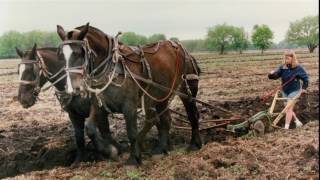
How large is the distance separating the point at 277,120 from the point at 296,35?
2483 inches

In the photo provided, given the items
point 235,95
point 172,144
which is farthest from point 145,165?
point 235,95

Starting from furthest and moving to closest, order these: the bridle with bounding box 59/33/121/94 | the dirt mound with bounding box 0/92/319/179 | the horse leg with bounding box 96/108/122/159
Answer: the horse leg with bounding box 96/108/122/159 < the dirt mound with bounding box 0/92/319/179 < the bridle with bounding box 59/33/121/94

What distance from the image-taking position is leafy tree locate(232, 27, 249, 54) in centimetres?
6862

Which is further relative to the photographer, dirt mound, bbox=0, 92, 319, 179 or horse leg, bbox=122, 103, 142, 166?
dirt mound, bbox=0, 92, 319, 179

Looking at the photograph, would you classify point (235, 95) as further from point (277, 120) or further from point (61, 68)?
point (61, 68)

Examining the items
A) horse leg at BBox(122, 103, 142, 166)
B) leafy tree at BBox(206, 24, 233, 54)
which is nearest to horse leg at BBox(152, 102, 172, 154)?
horse leg at BBox(122, 103, 142, 166)

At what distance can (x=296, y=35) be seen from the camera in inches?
2746

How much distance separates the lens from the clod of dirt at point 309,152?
279 inches

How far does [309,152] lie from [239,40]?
62.7 metres

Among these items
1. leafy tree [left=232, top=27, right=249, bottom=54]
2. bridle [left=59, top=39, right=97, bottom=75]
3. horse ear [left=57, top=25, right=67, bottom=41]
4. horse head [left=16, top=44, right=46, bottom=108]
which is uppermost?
horse ear [left=57, top=25, right=67, bottom=41]

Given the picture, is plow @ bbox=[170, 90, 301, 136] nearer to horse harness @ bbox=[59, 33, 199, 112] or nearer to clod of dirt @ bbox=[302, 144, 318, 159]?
clod of dirt @ bbox=[302, 144, 318, 159]

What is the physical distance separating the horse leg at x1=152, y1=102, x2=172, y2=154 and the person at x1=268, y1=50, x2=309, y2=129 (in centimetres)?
235

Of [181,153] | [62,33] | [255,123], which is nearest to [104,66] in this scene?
[62,33]

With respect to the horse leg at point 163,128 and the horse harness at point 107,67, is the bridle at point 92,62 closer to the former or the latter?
the horse harness at point 107,67
